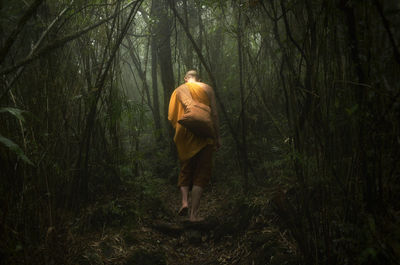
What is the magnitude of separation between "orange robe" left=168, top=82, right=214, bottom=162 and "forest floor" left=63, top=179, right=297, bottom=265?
722mm

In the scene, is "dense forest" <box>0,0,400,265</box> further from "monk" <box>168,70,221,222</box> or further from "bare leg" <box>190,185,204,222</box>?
"monk" <box>168,70,221,222</box>

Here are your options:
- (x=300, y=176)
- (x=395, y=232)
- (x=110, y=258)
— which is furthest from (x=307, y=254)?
(x=110, y=258)

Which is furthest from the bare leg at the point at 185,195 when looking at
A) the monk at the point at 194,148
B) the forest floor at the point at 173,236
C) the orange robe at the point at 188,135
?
the orange robe at the point at 188,135

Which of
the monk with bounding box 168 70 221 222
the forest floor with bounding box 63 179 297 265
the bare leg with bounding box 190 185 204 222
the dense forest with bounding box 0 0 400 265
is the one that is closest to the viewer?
the dense forest with bounding box 0 0 400 265

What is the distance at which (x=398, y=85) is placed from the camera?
167 cm

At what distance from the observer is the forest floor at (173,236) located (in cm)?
279

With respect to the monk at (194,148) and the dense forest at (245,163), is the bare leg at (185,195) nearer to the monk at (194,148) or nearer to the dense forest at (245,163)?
the monk at (194,148)

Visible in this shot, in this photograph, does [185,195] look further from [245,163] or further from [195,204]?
[245,163]

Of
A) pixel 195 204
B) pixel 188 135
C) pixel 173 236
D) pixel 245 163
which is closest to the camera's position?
pixel 173 236

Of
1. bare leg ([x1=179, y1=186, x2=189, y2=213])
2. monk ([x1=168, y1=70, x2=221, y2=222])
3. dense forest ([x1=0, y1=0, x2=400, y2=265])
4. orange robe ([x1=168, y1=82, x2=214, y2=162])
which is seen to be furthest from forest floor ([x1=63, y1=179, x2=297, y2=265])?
orange robe ([x1=168, y1=82, x2=214, y2=162])

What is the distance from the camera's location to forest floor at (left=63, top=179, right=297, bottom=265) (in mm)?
2785

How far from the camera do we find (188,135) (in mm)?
4262

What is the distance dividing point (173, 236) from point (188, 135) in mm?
1246

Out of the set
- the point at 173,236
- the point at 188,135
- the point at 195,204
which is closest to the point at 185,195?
the point at 195,204
